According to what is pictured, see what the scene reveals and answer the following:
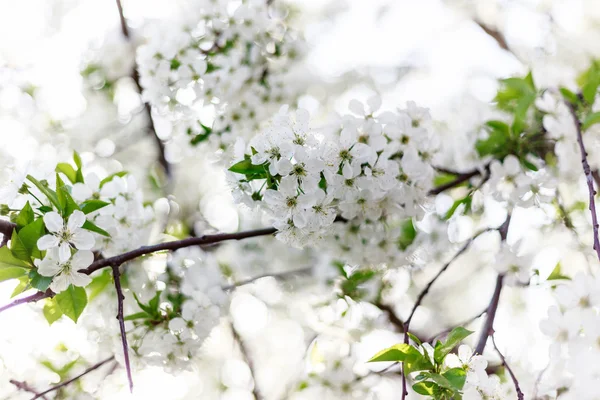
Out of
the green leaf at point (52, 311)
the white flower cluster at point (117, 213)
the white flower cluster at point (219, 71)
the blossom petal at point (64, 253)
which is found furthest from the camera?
the white flower cluster at point (219, 71)

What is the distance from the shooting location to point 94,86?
2.56 metres

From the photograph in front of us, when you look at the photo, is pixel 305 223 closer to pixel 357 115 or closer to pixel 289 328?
pixel 357 115

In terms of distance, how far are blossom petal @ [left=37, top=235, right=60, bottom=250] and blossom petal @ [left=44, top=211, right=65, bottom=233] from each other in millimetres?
17

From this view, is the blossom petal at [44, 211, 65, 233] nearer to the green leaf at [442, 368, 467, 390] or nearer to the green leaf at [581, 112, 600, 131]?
the green leaf at [442, 368, 467, 390]

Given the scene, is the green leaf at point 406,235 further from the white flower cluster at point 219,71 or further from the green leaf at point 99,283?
the green leaf at point 99,283

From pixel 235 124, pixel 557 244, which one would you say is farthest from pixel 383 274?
pixel 557 244

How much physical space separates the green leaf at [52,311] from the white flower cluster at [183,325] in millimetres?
215

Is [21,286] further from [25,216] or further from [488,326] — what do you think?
[488,326]

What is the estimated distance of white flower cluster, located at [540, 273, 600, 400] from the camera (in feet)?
4.02

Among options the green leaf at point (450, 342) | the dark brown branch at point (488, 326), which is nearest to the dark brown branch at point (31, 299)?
the green leaf at point (450, 342)

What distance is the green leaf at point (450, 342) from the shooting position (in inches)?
45.5

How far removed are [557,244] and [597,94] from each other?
0.92 meters

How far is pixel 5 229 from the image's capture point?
1.11 meters

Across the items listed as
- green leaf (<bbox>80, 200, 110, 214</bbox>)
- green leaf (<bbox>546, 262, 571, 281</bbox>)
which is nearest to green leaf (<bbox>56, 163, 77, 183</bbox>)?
green leaf (<bbox>80, 200, 110, 214</bbox>)
